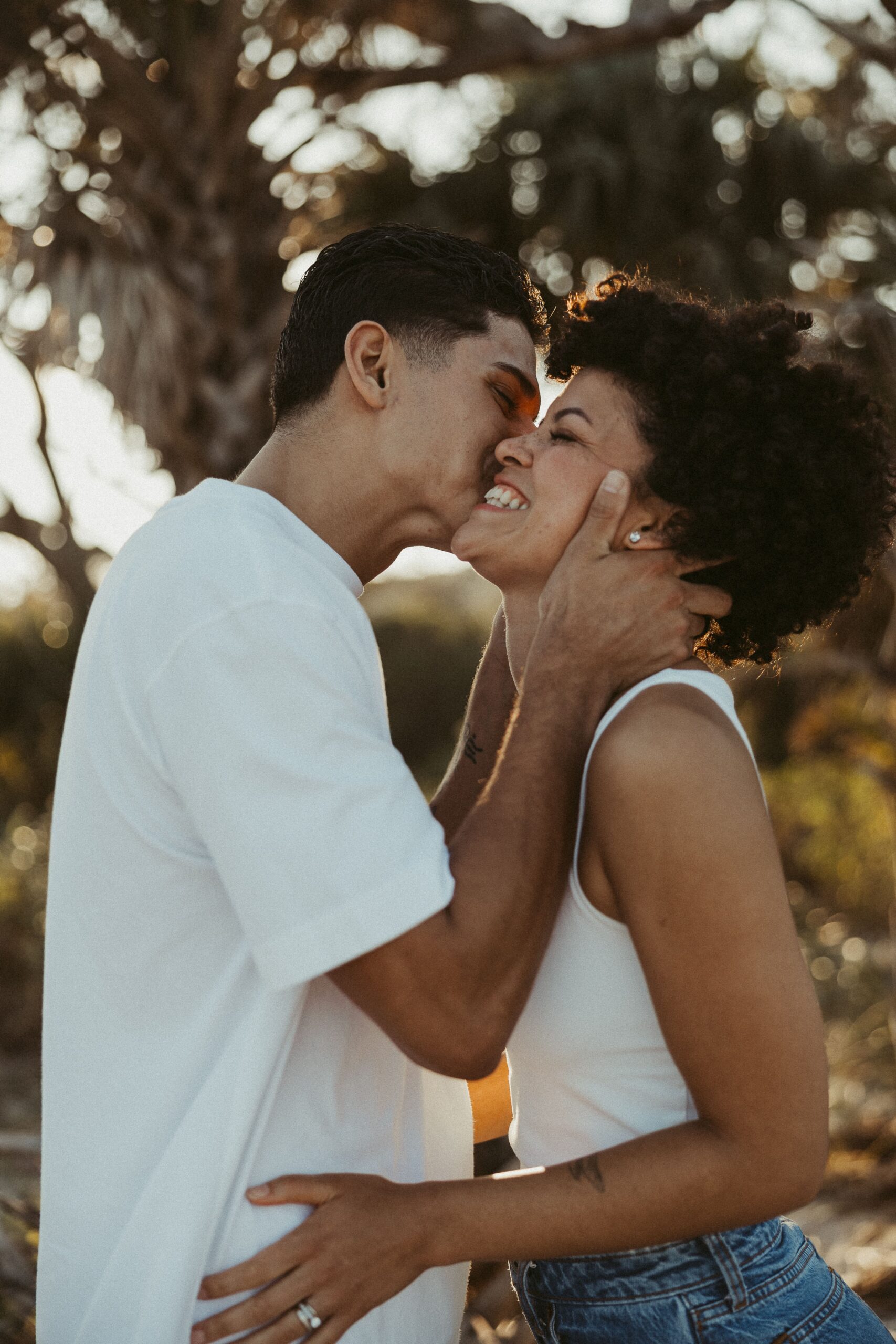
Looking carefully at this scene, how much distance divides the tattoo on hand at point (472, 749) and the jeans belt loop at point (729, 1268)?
107 centimetres

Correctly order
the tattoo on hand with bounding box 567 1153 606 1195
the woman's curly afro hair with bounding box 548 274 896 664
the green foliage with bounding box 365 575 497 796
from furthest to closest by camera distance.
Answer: the green foliage with bounding box 365 575 497 796
the woman's curly afro hair with bounding box 548 274 896 664
the tattoo on hand with bounding box 567 1153 606 1195

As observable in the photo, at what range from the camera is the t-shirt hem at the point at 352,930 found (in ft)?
4.85

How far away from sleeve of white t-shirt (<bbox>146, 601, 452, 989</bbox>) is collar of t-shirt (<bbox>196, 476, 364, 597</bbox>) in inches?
12.7

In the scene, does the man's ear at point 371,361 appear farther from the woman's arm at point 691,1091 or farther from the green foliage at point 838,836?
the green foliage at point 838,836

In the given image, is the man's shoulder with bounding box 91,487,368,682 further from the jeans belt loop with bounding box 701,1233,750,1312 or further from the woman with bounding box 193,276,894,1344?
the jeans belt loop with bounding box 701,1233,750,1312

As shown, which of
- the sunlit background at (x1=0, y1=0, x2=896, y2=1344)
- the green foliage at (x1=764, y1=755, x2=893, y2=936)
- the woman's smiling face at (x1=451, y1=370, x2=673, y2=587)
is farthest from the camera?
the green foliage at (x1=764, y1=755, x2=893, y2=936)

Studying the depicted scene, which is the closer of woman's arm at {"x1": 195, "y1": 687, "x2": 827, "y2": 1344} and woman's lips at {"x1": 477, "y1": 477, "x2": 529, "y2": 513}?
woman's arm at {"x1": 195, "y1": 687, "x2": 827, "y2": 1344}

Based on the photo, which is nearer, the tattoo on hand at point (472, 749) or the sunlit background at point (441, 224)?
the tattoo on hand at point (472, 749)

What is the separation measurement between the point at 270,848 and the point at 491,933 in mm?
315

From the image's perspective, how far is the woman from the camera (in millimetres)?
1632

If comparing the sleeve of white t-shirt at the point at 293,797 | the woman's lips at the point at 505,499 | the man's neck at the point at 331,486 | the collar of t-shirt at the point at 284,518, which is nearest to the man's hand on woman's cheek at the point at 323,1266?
the sleeve of white t-shirt at the point at 293,797

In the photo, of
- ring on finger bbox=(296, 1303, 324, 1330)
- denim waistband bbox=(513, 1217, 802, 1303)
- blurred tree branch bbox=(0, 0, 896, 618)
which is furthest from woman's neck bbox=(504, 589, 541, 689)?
blurred tree branch bbox=(0, 0, 896, 618)

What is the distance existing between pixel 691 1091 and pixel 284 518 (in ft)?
3.58

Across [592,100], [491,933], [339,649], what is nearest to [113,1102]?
[491,933]
